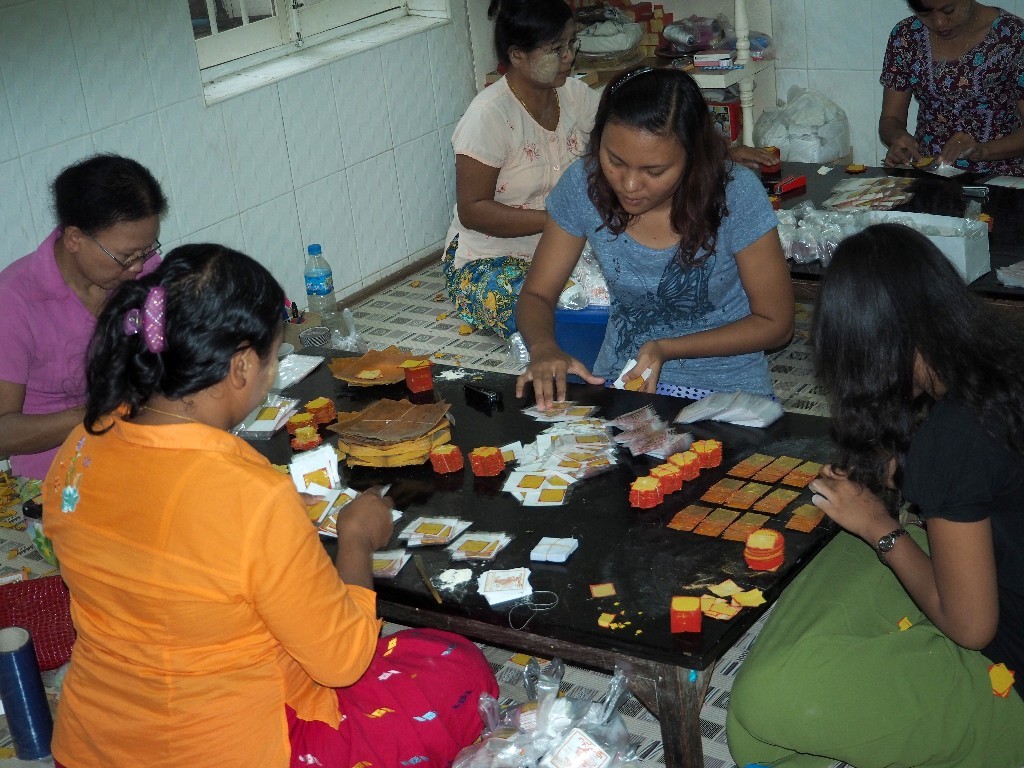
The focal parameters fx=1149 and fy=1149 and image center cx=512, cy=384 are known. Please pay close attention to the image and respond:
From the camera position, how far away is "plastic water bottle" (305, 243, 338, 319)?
4.70 m

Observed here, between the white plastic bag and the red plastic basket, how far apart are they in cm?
411

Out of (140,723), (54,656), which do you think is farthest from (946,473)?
(54,656)

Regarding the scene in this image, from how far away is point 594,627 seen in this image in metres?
1.94

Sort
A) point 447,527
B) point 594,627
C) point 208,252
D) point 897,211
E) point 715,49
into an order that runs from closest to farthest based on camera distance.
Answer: point 208,252
point 594,627
point 447,527
point 897,211
point 715,49

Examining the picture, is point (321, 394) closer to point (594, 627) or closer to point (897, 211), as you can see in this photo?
point (594, 627)

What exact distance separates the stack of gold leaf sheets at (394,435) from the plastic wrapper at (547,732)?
22.7 inches

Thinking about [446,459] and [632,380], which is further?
[632,380]

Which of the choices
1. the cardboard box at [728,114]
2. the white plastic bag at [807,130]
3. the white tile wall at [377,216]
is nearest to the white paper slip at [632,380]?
the white tile wall at [377,216]

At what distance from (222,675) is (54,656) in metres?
1.43

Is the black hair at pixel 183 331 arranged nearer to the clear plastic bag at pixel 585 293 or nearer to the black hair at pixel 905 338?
the black hair at pixel 905 338

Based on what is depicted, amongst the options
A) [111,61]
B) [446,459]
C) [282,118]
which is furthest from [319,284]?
[446,459]

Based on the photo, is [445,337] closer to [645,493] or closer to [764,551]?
[645,493]

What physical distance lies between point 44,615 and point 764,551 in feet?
6.65

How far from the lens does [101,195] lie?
284cm
